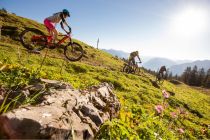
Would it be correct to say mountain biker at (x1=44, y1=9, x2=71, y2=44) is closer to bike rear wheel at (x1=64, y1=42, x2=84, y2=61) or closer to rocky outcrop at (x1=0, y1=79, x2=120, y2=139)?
bike rear wheel at (x1=64, y1=42, x2=84, y2=61)

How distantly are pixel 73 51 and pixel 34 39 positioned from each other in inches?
97.2

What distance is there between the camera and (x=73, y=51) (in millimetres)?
14945

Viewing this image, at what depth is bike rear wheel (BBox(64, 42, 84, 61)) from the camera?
14547 millimetres

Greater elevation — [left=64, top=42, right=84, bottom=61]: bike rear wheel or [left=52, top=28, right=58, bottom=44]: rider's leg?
[left=52, top=28, right=58, bottom=44]: rider's leg

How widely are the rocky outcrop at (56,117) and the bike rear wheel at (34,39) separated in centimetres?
627

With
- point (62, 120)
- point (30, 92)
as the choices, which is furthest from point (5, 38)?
point (62, 120)

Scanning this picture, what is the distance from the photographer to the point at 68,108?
19.9 ft

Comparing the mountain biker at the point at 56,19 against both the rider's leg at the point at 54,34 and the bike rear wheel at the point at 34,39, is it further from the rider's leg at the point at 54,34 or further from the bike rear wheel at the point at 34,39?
the bike rear wheel at the point at 34,39

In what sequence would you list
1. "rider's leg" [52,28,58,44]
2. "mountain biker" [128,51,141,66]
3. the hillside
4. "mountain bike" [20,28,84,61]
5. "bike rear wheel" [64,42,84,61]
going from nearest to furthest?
the hillside → "rider's leg" [52,28,58,44] → "mountain bike" [20,28,84,61] → "bike rear wheel" [64,42,84,61] → "mountain biker" [128,51,141,66]

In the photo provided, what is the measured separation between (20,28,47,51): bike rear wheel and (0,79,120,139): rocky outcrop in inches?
247

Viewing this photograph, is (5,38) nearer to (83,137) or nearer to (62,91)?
(62,91)

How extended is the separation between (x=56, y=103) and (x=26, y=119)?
4.91ft

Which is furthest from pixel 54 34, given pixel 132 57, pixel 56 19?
pixel 132 57

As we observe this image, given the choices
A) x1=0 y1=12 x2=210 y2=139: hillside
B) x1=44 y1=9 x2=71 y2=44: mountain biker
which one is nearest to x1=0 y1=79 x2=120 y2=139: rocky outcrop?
x1=0 y1=12 x2=210 y2=139: hillside
